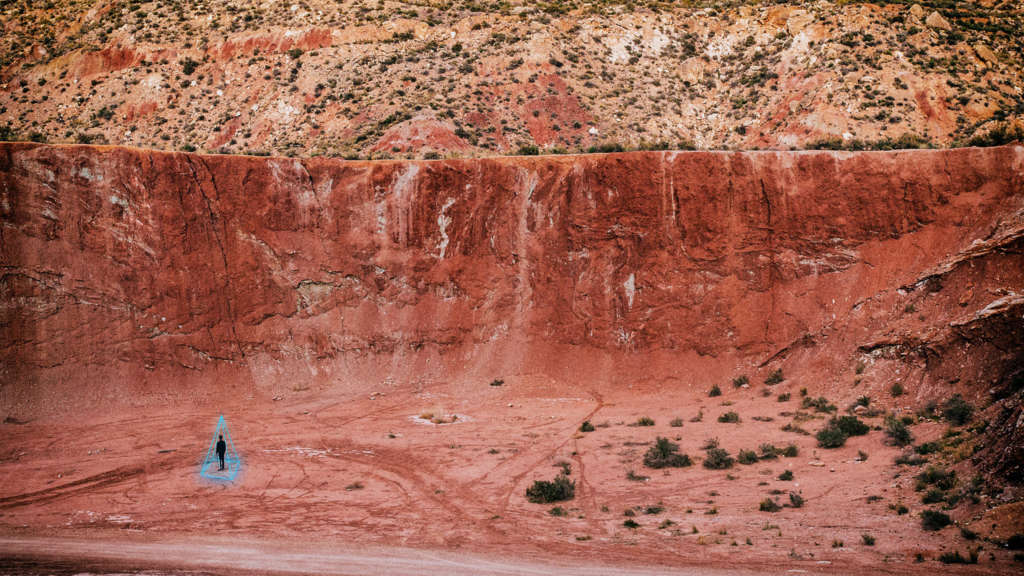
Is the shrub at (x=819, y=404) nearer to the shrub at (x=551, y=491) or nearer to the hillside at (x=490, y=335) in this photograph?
the hillside at (x=490, y=335)

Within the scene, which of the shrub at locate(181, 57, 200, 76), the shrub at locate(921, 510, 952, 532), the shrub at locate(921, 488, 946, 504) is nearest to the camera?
the shrub at locate(921, 510, 952, 532)

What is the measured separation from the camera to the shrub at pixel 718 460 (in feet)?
54.2

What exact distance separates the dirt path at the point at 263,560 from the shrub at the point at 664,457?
6.00 metres

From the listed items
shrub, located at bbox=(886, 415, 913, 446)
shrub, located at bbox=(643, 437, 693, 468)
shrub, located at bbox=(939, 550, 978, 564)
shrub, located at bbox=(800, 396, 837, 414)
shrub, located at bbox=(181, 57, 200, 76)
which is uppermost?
shrub, located at bbox=(181, 57, 200, 76)

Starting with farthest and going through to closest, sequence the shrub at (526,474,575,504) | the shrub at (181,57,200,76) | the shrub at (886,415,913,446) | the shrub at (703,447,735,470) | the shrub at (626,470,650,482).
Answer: the shrub at (181,57,200,76)
the shrub at (703,447,735,470)
the shrub at (626,470,650,482)
the shrub at (886,415,913,446)
the shrub at (526,474,575,504)

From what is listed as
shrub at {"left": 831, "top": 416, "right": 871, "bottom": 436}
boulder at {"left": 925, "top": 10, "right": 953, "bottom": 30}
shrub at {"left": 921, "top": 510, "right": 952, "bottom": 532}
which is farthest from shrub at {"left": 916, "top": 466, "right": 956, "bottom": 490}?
boulder at {"left": 925, "top": 10, "right": 953, "bottom": 30}

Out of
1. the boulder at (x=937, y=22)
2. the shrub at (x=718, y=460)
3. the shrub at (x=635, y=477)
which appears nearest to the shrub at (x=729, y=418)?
the shrub at (x=718, y=460)

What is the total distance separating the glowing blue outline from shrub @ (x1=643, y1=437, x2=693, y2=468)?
939 centimetres

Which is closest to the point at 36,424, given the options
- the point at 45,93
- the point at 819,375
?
the point at 819,375

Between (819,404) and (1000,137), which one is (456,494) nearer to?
(819,404)

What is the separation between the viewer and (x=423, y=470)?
17891mm

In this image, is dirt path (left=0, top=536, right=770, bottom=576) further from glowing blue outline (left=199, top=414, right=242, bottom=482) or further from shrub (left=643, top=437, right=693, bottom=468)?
shrub (left=643, top=437, right=693, bottom=468)

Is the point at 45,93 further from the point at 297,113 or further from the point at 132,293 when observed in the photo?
the point at 132,293

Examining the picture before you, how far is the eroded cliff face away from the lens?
922 inches
